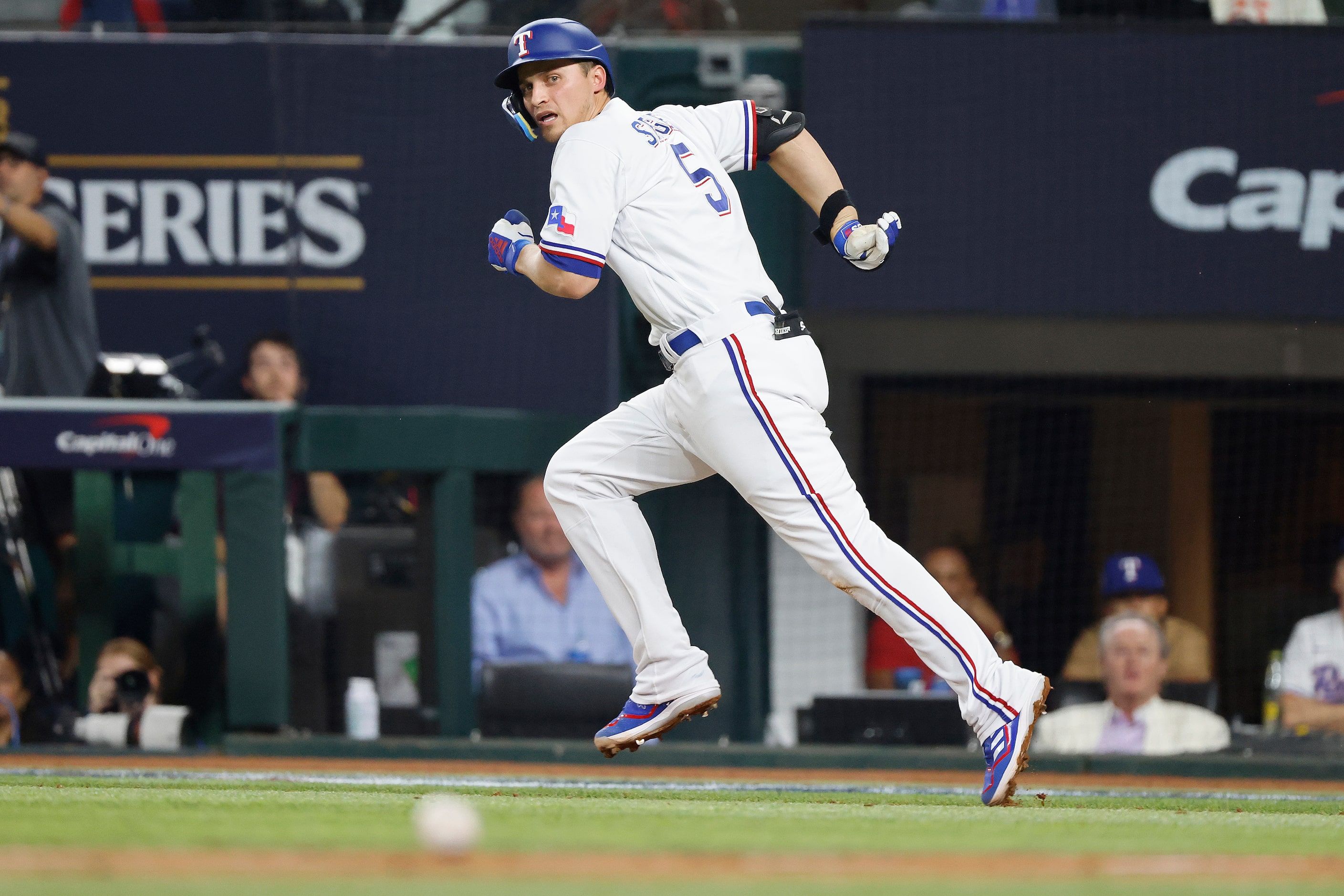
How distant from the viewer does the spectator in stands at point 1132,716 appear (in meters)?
6.75

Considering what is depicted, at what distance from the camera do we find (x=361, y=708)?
7512mm

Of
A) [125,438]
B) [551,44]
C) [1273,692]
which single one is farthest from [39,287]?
[1273,692]

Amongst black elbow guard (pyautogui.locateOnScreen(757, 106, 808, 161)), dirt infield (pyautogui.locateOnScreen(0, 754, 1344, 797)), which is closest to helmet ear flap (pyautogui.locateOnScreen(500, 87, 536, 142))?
black elbow guard (pyautogui.locateOnScreen(757, 106, 808, 161))

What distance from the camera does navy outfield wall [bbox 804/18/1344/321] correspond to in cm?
754

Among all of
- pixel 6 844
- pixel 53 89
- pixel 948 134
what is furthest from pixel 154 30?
pixel 6 844

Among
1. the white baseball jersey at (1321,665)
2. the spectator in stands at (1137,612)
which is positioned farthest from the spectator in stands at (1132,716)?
the white baseball jersey at (1321,665)

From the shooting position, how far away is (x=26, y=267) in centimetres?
765

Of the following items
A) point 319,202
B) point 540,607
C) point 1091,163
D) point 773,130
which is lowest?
point 540,607

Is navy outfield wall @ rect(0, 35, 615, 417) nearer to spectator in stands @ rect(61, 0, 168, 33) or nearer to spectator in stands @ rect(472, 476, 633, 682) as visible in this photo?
spectator in stands @ rect(61, 0, 168, 33)

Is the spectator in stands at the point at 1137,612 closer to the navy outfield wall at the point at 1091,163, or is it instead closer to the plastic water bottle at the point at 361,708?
the navy outfield wall at the point at 1091,163

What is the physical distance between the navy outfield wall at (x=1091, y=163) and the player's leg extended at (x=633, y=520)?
138 inches

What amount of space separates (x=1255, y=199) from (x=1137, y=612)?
78.0 inches

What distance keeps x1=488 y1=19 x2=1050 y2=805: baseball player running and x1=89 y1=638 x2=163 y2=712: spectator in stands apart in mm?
3521

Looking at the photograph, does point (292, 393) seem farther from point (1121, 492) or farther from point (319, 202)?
point (1121, 492)
